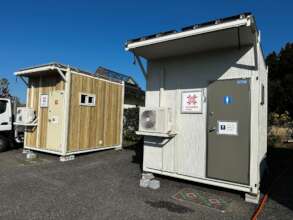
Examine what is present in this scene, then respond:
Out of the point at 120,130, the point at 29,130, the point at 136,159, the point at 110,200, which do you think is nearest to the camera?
the point at 110,200

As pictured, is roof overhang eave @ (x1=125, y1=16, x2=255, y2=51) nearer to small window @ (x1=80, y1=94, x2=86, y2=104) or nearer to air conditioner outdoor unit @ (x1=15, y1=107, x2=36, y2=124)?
small window @ (x1=80, y1=94, x2=86, y2=104)

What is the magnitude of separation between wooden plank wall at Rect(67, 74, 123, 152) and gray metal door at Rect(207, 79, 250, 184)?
4298 millimetres

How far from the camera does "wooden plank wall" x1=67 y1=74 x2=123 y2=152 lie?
22.2 feet

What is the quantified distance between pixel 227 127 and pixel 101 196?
250cm

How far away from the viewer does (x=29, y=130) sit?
752 cm

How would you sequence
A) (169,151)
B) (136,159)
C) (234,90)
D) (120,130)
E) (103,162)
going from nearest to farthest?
(234,90)
(169,151)
(103,162)
(136,159)
(120,130)

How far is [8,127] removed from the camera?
7.75 metres

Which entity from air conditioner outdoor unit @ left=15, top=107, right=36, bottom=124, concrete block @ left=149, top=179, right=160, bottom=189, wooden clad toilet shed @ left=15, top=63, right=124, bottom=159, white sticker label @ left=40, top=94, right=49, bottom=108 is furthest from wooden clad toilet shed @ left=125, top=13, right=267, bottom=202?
air conditioner outdoor unit @ left=15, top=107, right=36, bottom=124

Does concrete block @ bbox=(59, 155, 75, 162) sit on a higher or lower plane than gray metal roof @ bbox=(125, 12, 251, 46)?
lower

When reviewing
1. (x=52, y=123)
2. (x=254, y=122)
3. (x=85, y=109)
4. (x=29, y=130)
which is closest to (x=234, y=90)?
(x=254, y=122)

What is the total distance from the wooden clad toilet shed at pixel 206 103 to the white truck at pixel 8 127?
5.66 m

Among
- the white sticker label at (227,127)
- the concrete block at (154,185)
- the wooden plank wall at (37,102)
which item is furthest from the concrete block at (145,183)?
the wooden plank wall at (37,102)

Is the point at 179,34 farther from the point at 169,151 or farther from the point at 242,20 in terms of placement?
the point at 169,151

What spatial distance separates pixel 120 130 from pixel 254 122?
19.2 feet
